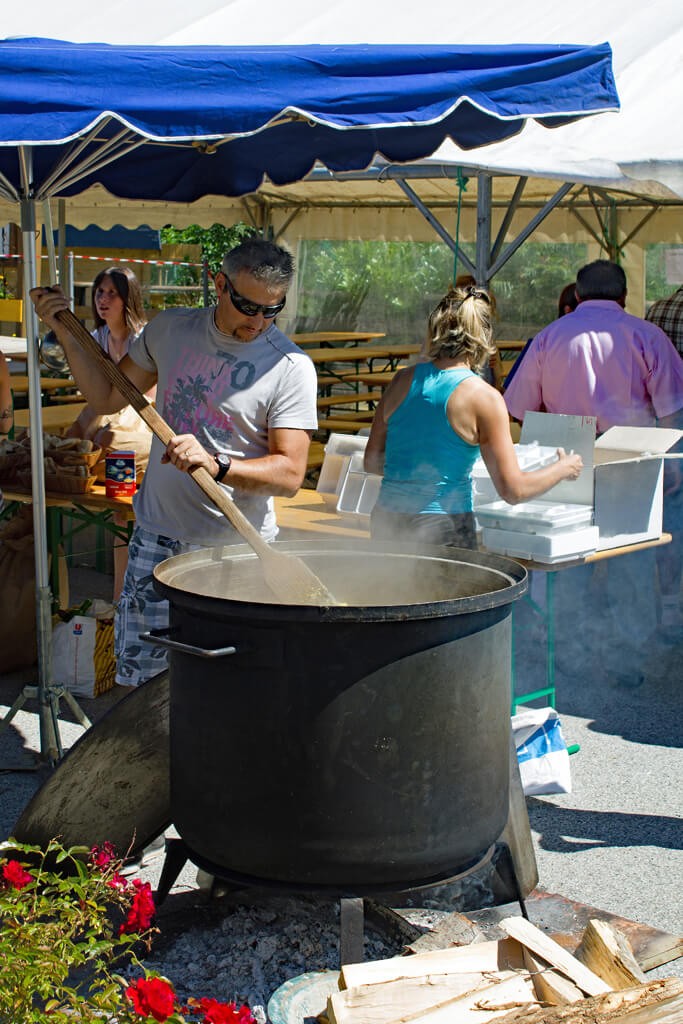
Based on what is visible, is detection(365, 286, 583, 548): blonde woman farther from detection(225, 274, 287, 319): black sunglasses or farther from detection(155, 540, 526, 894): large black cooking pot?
detection(155, 540, 526, 894): large black cooking pot

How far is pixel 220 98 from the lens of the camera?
3.06 metres

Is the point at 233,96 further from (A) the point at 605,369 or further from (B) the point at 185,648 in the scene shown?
(A) the point at 605,369

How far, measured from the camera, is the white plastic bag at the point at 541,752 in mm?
4289

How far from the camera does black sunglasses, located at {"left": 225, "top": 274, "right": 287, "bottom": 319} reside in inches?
132

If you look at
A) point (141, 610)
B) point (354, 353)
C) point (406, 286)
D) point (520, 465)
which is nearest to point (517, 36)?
point (520, 465)

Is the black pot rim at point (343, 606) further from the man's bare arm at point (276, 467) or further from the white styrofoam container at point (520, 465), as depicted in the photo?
the white styrofoam container at point (520, 465)

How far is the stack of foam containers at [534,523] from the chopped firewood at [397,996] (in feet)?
6.28

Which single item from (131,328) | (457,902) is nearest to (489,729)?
(457,902)

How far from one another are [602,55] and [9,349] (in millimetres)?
9215

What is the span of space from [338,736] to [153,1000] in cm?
74

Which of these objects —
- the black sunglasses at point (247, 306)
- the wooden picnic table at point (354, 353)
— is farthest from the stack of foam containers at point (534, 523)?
the wooden picnic table at point (354, 353)

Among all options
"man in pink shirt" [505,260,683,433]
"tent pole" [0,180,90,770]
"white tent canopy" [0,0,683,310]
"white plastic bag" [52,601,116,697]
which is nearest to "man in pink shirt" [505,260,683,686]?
"man in pink shirt" [505,260,683,433]

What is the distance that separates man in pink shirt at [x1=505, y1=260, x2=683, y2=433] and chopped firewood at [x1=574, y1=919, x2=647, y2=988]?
10.6ft

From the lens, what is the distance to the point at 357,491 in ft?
16.6
